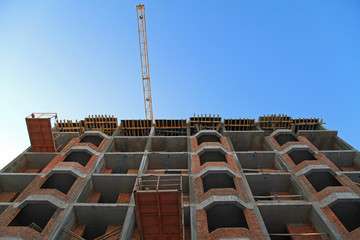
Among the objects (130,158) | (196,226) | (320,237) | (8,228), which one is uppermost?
(130,158)

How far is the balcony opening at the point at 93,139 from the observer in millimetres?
26388

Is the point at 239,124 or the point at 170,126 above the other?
the point at 170,126

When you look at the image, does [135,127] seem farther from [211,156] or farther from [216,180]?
[216,180]

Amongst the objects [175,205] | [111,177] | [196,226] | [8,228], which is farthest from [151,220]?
[8,228]

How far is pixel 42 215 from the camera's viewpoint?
56.4 feet

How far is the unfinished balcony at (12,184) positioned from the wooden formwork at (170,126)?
1695 cm

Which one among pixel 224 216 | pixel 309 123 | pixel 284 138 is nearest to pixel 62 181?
pixel 224 216

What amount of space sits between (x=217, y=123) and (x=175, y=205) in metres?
21.2

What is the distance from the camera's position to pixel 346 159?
78.9ft

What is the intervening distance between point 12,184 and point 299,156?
3024 cm

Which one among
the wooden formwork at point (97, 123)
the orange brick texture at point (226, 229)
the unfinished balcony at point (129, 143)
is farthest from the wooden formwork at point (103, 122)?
the orange brick texture at point (226, 229)

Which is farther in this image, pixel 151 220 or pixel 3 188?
pixel 3 188

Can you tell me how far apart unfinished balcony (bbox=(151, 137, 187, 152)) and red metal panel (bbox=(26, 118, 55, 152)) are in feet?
39.3

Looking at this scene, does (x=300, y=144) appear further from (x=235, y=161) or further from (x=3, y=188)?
(x=3, y=188)
